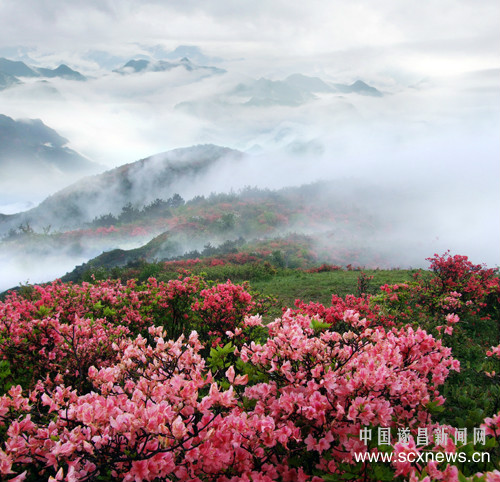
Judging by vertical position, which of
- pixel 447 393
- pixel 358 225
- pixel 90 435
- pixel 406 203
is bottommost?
pixel 447 393

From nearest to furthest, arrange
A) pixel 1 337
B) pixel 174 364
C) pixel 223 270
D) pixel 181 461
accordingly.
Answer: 1. pixel 181 461
2. pixel 174 364
3. pixel 1 337
4. pixel 223 270

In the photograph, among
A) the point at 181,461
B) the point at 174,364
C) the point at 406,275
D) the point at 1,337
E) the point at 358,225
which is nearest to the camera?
the point at 181,461

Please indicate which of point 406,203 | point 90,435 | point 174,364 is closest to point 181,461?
point 90,435

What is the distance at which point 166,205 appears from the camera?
3075cm

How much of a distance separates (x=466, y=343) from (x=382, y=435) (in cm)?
453

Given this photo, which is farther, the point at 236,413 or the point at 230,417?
the point at 236,413

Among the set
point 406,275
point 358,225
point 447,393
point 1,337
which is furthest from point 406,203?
point 1,337

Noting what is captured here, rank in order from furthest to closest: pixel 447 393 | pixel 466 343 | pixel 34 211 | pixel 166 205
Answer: pixel 34 211, pixel 166 205, pixel 466 343, pixel 447 393

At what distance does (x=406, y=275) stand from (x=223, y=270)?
21.1 feet

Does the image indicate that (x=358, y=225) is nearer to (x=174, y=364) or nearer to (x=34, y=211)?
(x=174, y=364)

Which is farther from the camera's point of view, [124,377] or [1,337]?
[1,337]

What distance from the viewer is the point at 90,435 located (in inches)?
65.4

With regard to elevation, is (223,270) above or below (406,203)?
below

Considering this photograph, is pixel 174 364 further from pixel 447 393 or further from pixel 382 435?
pixel 447 393
